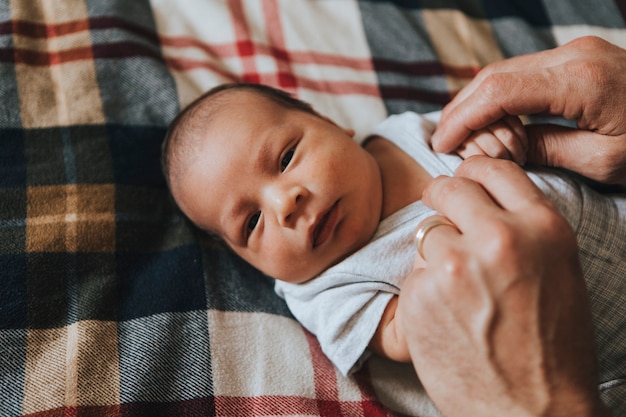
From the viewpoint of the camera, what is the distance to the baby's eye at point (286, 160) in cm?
122

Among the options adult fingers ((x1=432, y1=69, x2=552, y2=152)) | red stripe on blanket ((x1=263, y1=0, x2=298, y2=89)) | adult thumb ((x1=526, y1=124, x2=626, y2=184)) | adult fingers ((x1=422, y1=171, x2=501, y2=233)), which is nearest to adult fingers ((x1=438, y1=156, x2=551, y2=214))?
adult fingers ((x1=422, y1=171, x2=501, y2=233))

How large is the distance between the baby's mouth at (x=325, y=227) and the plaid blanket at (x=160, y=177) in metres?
0.20

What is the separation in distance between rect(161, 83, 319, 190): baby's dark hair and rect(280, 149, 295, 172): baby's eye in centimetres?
13

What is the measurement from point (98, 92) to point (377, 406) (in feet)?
2.99

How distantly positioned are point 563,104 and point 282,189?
1.78ft

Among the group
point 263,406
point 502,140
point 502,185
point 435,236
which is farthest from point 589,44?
point 263,406

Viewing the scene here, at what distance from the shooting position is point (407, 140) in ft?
4.36

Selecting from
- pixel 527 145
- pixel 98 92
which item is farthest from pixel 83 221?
pixel 527 145

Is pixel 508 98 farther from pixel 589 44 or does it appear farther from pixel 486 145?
pixel 589 44

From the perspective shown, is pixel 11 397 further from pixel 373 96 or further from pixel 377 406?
pixel 373 96

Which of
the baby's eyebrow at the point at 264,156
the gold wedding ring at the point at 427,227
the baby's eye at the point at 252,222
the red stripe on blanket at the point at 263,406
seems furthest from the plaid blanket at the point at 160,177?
the gold wedding ring at the point at 427,227

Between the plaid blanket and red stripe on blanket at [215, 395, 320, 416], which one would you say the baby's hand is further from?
red stripe on blanket at [215, 395, 320, 416]

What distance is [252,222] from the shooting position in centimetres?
124

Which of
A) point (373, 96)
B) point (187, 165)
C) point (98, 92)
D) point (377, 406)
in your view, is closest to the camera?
point (377, 406)
